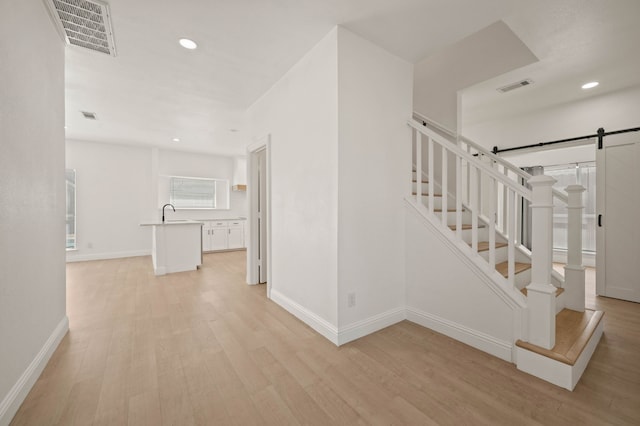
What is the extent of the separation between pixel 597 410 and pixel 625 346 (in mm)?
1212

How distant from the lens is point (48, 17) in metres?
2.11

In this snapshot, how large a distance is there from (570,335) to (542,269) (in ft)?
2.18

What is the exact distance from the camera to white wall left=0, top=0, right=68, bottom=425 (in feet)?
4.87

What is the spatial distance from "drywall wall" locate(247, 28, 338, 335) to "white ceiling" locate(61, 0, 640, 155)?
0.96ft

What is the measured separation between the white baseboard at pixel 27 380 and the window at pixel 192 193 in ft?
17.4

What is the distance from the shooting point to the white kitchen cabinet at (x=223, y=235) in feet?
22.6

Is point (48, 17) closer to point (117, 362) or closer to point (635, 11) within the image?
point (117, 362)

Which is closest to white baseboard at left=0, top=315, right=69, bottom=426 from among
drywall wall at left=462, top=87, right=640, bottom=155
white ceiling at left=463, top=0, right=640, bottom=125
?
white ceiling at left=463, top=0, right=640, bottom=125

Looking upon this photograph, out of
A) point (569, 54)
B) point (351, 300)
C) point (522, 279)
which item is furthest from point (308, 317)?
point (569, 54)

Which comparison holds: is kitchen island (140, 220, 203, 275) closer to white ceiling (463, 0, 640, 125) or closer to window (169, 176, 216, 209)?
window (169, 176, 216, 209)

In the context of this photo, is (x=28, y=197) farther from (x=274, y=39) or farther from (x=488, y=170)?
(x=488, y=170)

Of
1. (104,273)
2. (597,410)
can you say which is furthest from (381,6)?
(104,273)

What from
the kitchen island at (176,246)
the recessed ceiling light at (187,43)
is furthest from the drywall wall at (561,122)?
the kitchen island at (176,246)

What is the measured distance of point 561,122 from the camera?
13.8ft
